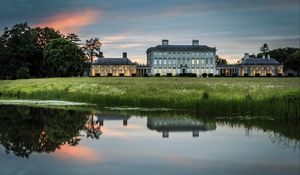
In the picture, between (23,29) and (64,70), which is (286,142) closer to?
(64,70)

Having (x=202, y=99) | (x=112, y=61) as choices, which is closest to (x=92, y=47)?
(x=112, y=61)

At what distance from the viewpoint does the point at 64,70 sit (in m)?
80.2

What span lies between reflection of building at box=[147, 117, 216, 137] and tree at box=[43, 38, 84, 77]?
59622 millimetres

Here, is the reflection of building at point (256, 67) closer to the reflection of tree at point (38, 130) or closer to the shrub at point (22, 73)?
the shrub at point (22, 73)

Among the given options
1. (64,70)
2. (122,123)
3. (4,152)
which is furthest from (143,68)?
(4,152)

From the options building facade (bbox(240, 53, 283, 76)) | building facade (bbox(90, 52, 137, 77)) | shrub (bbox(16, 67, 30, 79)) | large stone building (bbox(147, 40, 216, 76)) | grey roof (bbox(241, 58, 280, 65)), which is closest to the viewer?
shrub (bbox(16, 67, 30, 79))

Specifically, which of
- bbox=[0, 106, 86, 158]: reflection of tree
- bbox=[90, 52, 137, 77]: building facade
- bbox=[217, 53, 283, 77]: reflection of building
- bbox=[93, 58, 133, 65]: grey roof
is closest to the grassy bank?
bbox=[0, 106, 86, 158]: reflection of tree

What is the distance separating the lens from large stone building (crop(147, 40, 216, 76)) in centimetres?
13162

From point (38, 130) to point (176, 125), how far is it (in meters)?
5.94

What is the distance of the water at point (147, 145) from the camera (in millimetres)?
11484

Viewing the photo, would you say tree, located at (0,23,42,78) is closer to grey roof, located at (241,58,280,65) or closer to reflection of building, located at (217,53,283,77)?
reflection of building, located at (217,53,283,77)

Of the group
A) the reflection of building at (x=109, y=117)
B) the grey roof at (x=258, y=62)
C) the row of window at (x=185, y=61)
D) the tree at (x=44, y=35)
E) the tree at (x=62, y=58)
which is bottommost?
the reflection of building at (x=109, y=117)

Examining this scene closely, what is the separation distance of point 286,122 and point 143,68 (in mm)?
109452

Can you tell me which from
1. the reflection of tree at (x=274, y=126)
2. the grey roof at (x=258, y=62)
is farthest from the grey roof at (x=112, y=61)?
the reflection of tree at (x=274, y=126)
